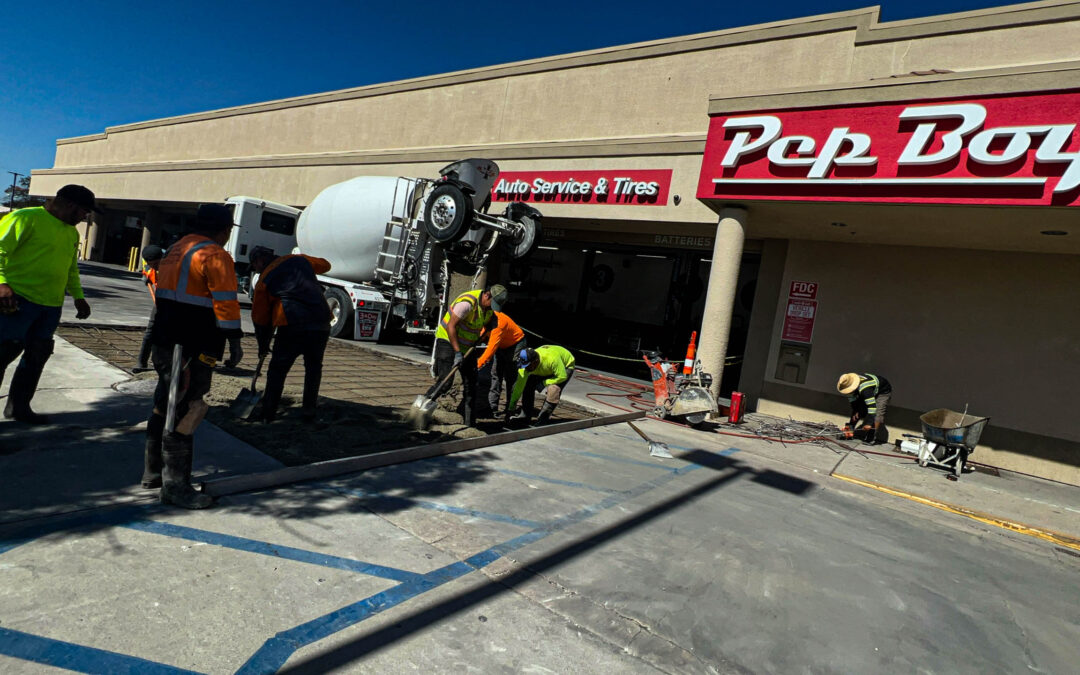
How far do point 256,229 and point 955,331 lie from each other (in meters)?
15.9

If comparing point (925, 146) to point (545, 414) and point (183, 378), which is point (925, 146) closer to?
point (545, 414)

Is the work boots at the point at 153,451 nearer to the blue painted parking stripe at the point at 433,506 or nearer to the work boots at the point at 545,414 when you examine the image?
the blue painted parking stripe at the point at 433,506

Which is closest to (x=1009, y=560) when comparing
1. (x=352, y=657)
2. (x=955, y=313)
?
(x=352, y=657)

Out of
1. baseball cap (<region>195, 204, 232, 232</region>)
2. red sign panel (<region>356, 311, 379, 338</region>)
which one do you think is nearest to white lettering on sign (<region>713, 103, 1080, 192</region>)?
red sign panel (<region>356, 311, 379, 338</region>)

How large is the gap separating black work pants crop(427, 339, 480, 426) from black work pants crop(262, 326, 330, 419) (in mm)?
1188

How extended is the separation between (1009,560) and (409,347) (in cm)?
1105

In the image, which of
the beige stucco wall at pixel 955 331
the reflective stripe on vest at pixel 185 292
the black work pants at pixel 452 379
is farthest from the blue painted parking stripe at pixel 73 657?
the beige stucco wall at pixel 955 331

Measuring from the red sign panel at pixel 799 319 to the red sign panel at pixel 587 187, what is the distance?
3.24 meters

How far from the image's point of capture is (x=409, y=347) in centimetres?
1345

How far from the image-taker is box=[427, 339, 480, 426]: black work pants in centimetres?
638

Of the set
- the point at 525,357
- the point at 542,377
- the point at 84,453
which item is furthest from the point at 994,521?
the point at 84,453

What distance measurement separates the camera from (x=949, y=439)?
26.1 feet

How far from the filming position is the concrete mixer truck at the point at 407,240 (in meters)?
11.2

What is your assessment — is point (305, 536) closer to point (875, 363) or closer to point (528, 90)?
point (875, 363)
